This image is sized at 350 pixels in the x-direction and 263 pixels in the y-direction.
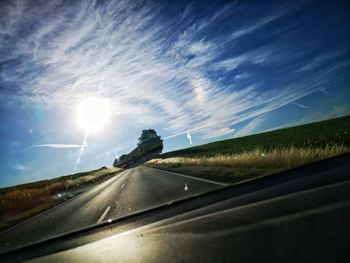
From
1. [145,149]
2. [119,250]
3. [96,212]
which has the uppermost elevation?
[145,149]

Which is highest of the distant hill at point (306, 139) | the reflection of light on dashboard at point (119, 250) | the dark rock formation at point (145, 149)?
the dark rock formation at point (145, 149)

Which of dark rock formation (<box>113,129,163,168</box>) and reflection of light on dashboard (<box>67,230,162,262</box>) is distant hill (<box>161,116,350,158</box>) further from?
dark rock formation (<box>113,129,163,168</box>)

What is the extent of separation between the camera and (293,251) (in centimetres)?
327

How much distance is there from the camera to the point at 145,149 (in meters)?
158

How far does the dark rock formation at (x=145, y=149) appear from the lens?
157 meters

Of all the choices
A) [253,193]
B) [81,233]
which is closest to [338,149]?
[253,193]

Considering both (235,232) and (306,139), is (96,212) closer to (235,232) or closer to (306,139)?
(235,232)

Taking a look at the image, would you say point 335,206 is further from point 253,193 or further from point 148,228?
point 148,228

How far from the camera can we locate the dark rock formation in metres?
157

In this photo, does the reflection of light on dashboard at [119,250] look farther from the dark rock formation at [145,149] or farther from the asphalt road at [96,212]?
the dark rock formation at [145,149]

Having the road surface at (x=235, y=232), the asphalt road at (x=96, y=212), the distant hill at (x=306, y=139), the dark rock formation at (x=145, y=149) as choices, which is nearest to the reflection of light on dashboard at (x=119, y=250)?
the road surface at (x=235, y=232)

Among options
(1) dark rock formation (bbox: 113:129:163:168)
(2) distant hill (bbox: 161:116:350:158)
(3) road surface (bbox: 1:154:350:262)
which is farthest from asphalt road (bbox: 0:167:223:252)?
(1) dark rock formation (bbox: 113:129:163:168)

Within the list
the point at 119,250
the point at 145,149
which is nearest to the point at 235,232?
the point at 119,250

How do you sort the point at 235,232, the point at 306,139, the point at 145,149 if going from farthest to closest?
the point at 145,149 → the point at 306,139 → the point at 235,232
